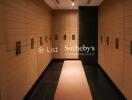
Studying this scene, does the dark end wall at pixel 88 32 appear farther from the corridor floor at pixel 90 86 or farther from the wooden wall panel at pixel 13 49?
the wooden wall panel at pixel 13 49

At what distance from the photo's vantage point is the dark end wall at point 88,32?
33.6 ft

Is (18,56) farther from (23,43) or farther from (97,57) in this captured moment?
(97,57)

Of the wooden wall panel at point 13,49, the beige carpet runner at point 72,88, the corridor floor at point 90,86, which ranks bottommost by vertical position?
the corridor floor at point 90,86

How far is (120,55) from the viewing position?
18.1 ft

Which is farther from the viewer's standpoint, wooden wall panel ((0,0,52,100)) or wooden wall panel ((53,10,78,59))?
wooden wall panel ((53,10,78,59))

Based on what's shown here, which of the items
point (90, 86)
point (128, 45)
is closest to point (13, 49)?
point (128, 45)

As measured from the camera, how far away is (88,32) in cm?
1036

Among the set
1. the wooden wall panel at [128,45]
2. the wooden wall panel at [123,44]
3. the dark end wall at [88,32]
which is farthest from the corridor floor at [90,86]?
the dark end wall at [88,32]

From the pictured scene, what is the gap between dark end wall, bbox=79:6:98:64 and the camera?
10.2 metres

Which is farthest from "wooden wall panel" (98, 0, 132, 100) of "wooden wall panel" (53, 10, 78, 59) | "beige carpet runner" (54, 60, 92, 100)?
"wooden wall panel" (53, 10, 78, 59)

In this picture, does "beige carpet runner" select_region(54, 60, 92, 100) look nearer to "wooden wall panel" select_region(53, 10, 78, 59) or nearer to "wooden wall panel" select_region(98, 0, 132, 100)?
"wooden wall panel" select_region(98, 0, 132, 100)

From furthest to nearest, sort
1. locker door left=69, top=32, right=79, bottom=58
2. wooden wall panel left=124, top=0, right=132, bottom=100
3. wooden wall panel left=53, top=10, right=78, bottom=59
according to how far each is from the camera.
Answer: locker door left=69, top=32, right=79, bottom=58
wooden wall panel left=53, top=10, right=78, bottom=59
wooden wall panel left=124, top=0, right=132, bottom=100

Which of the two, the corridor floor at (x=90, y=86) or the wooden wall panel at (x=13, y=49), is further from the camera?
the corridor floor at (x=90, y=86)

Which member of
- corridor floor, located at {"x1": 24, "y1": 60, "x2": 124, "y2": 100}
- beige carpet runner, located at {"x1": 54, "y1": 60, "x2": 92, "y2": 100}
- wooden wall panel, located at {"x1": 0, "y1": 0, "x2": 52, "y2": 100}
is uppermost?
wooden wall panel, located at {"x1": 0, "y1": 0, "x2": 52, "y2": 100}
